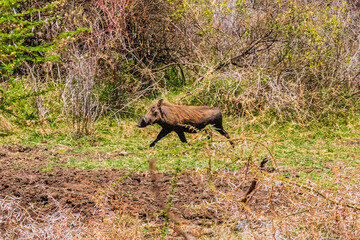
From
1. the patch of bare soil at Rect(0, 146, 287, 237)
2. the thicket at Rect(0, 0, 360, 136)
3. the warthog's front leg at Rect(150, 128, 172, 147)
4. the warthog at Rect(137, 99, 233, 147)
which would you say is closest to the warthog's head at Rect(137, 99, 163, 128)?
the warthog at Rect(137, 99, 233, 147)

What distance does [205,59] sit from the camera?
11.1 m

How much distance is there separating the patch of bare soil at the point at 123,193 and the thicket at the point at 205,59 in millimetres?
3631

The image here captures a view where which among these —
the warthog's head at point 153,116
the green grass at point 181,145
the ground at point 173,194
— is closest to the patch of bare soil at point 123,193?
the ground at point 173,194

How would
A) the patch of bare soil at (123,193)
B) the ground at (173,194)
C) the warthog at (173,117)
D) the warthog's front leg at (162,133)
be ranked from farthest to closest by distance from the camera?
the warthog's front leg at (162,133), the warthog at (173,117), the patch of bare soil at (123,193), the ground at (173,194)

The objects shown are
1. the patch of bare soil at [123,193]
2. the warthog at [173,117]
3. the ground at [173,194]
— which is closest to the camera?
the ground at [173,194]

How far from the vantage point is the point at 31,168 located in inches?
254

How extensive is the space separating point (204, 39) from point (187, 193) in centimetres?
662

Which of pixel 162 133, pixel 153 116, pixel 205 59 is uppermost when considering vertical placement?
pixel 205 59

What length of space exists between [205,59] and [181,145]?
16.2 feet

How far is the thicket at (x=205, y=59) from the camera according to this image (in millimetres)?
10164

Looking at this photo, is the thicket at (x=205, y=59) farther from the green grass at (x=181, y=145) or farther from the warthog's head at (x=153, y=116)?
the warthog's head at (x=153, y=116)

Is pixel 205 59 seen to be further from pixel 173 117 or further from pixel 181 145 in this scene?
pixel 181 145

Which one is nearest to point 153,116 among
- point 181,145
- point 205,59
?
point 181,145

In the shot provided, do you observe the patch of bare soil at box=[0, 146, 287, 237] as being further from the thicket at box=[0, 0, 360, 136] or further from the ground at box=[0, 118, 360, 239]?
the thicket at box=[0, 0, 360, 136]
